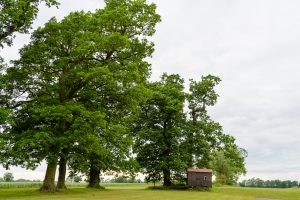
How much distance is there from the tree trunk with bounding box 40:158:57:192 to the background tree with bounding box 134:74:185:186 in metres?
22.6

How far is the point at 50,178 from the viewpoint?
3356 cm

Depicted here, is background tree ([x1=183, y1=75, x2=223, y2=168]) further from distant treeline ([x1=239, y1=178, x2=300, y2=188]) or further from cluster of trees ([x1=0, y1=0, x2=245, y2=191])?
distant treeline ([x1=239, y1=178, x2=300, y2=188])

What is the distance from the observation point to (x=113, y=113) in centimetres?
3894

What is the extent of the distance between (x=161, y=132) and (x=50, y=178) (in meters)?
26.0

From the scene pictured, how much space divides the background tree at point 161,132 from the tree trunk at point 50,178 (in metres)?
22.6

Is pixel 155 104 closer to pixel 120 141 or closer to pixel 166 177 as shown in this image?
pixel 166 177

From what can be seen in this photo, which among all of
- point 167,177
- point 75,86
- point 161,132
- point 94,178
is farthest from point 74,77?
point 167,177

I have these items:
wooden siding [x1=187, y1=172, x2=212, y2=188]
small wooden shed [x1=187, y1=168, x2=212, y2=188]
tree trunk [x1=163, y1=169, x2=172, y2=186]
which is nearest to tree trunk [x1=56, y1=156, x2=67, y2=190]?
tree trunk [x1=163, y1=169, x2=172, y2=186]

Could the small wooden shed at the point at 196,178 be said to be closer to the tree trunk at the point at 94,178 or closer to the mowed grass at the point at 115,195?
the mowed grass at the point at 115,195

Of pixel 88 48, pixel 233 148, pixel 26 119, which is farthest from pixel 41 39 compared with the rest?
pixel 233 148

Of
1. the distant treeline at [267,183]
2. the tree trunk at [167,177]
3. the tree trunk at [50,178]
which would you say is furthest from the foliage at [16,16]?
the distant treeline at [267,183]

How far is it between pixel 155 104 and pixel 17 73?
28.6 m

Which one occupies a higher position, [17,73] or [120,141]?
[17,73]

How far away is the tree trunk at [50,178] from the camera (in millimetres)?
33094
